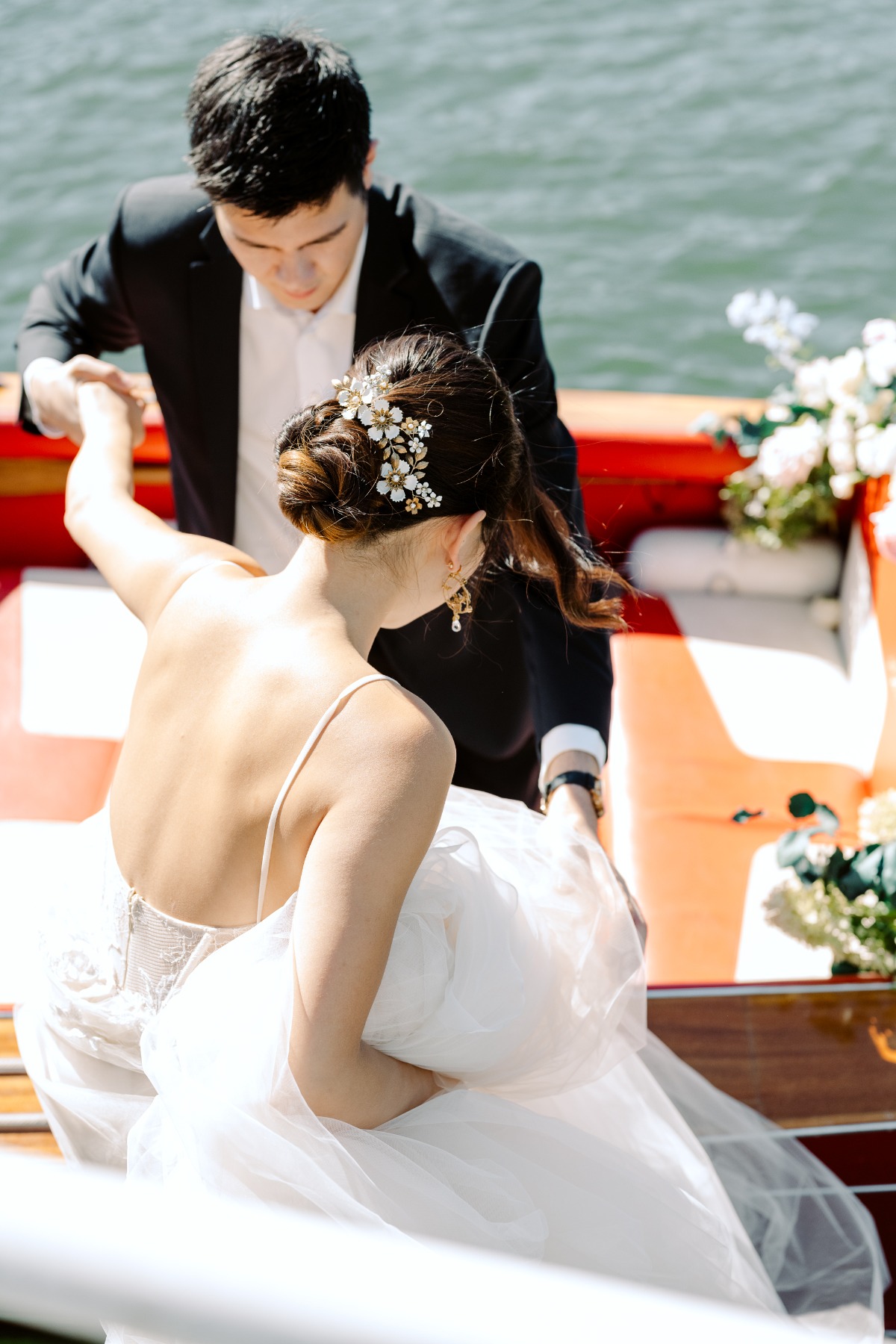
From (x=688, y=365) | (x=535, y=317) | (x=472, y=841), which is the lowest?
(x=688, y=365)

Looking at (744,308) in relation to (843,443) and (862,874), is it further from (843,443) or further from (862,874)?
(862,874)

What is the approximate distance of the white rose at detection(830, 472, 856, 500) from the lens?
2.88m

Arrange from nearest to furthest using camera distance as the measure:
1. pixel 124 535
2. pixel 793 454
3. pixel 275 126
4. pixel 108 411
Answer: pixel 124 535 → pixel 275 126 → pixel 108 411 → pixel 793 454

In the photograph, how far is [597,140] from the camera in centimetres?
652

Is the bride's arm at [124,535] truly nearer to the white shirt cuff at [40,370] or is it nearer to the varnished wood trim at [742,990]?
the white shirt cuff at [40,370]

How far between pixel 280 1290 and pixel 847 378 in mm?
2824

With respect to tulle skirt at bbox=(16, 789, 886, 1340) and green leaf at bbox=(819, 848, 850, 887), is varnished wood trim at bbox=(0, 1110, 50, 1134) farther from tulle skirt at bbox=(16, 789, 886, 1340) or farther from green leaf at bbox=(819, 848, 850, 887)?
green leaf at bbox=(819, 848, 850, 887)

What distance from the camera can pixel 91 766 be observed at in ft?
8.79

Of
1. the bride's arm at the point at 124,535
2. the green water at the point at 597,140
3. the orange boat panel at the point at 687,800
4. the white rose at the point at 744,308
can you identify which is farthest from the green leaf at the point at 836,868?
the green water at the point at 597,140

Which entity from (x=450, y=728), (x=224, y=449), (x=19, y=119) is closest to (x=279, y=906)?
(x=450, y=728)

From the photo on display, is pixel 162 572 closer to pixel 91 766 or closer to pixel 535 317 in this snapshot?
pixel 535 317

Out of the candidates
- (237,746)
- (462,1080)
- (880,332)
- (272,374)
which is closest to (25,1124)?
(462,1080)

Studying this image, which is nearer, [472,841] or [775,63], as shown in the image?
[472,841]

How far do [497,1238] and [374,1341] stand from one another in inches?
35.2
